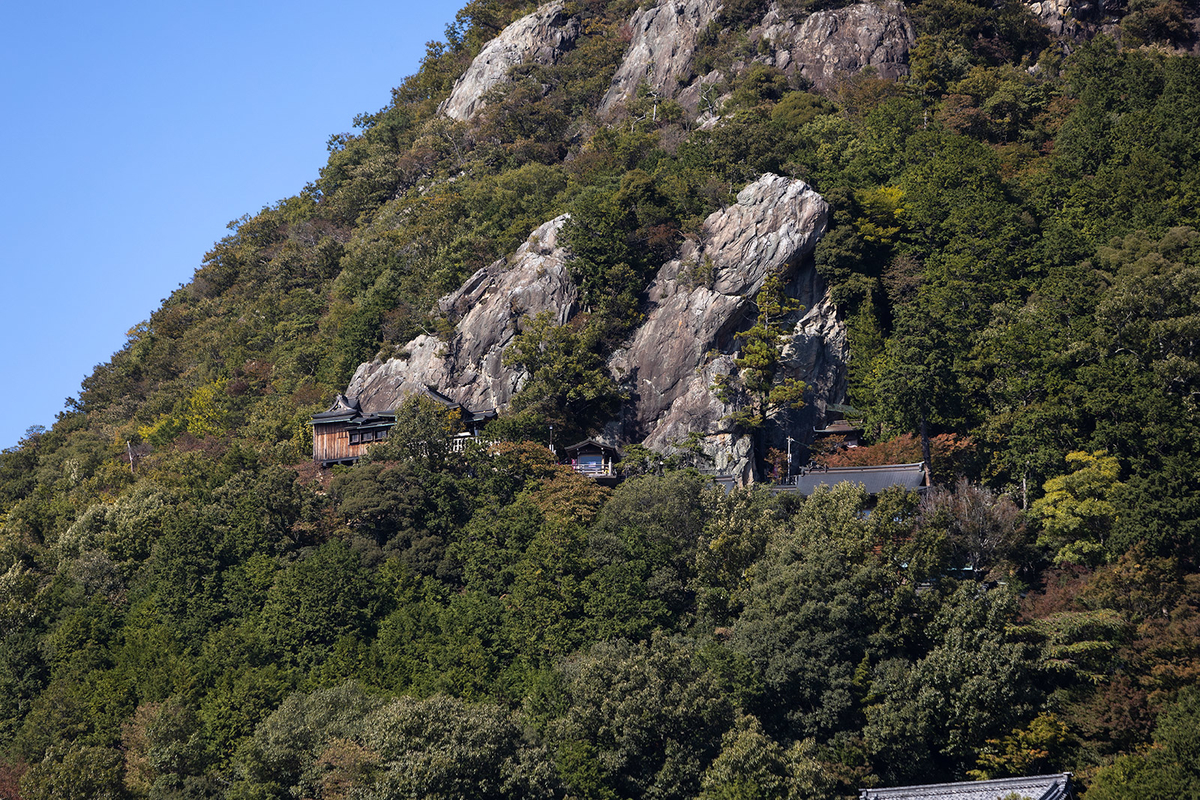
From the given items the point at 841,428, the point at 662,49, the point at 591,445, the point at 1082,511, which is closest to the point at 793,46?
the point at 662,49

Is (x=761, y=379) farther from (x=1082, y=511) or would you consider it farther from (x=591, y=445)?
(x=1082, y=511)

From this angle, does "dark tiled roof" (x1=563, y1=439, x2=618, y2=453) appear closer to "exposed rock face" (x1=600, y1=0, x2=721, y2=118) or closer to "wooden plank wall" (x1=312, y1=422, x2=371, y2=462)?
"wooden plank wall" (x1=312, y1=422, x2=371, y2=462)

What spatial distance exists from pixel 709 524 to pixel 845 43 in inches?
1811

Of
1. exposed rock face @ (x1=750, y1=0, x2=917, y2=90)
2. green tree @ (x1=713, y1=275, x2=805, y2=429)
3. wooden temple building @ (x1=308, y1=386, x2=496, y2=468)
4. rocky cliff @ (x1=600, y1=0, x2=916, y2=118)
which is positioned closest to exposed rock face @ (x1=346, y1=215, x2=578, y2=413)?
wooden temple building @ (x1=308, y1=386, x2=496, y2=468)

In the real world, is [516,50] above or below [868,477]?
above

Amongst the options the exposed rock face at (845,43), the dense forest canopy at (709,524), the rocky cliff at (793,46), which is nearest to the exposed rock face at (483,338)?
the dense forest canopy at (709,524)

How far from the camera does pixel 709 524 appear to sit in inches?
1732

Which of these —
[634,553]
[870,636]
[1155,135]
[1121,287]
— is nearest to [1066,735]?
[870,636]

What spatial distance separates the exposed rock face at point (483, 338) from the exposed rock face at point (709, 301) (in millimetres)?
5003

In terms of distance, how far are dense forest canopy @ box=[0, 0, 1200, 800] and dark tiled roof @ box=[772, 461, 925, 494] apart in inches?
52.8

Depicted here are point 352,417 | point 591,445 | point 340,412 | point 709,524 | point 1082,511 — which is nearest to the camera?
point 1082,511

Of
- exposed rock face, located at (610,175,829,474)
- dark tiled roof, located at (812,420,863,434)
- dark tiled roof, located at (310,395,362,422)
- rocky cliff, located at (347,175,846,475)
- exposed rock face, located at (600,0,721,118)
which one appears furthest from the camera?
exposed rock face, located at (600,0,721,118)

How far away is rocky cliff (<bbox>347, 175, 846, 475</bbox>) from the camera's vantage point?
55.8m

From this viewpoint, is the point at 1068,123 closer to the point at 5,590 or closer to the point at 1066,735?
the point at 1066,735
